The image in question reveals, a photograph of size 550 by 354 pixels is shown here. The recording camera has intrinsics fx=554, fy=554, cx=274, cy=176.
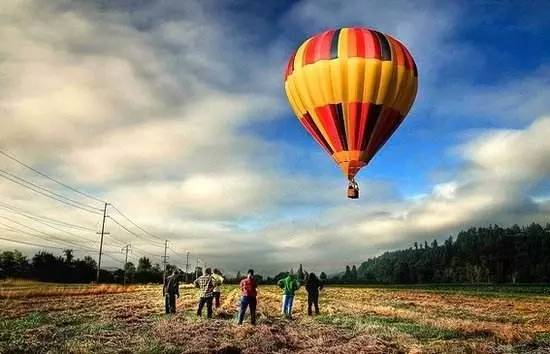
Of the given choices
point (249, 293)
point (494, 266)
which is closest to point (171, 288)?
point (249, 293)

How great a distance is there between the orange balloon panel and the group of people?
209 inches

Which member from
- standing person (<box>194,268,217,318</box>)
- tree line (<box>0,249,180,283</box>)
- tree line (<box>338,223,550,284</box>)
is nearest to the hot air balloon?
standing person (<box>194,268,217,318</box>)

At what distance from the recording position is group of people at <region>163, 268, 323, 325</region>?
65.5ft

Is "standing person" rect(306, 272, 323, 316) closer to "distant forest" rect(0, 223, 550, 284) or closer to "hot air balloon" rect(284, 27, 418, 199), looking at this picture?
"hot air balloon" rect(284, 27, 418, 199)

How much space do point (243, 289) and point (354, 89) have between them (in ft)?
32.4

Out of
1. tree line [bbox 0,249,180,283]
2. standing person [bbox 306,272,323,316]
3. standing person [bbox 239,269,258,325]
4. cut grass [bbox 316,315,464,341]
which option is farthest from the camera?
tree line [bbox 0,249,180,283]

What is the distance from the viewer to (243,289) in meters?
20.2

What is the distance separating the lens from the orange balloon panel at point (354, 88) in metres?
24.0

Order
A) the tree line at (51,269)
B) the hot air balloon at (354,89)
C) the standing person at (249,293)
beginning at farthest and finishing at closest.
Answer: the tree line at (51,269) → the hot air balloon at (354,89) → the standing person at (249,293)

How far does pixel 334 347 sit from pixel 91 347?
18.2ft

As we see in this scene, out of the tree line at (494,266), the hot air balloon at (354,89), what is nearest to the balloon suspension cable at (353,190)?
the hot air balloon at (354,89)

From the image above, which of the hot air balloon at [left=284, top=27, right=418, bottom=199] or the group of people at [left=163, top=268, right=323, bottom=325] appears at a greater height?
the hot air balloon at [left=284, top=27, right=418, bottom=199]

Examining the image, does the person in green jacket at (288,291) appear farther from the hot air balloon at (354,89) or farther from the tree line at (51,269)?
the tree line at (51,269)

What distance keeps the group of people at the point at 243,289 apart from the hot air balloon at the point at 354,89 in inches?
181
